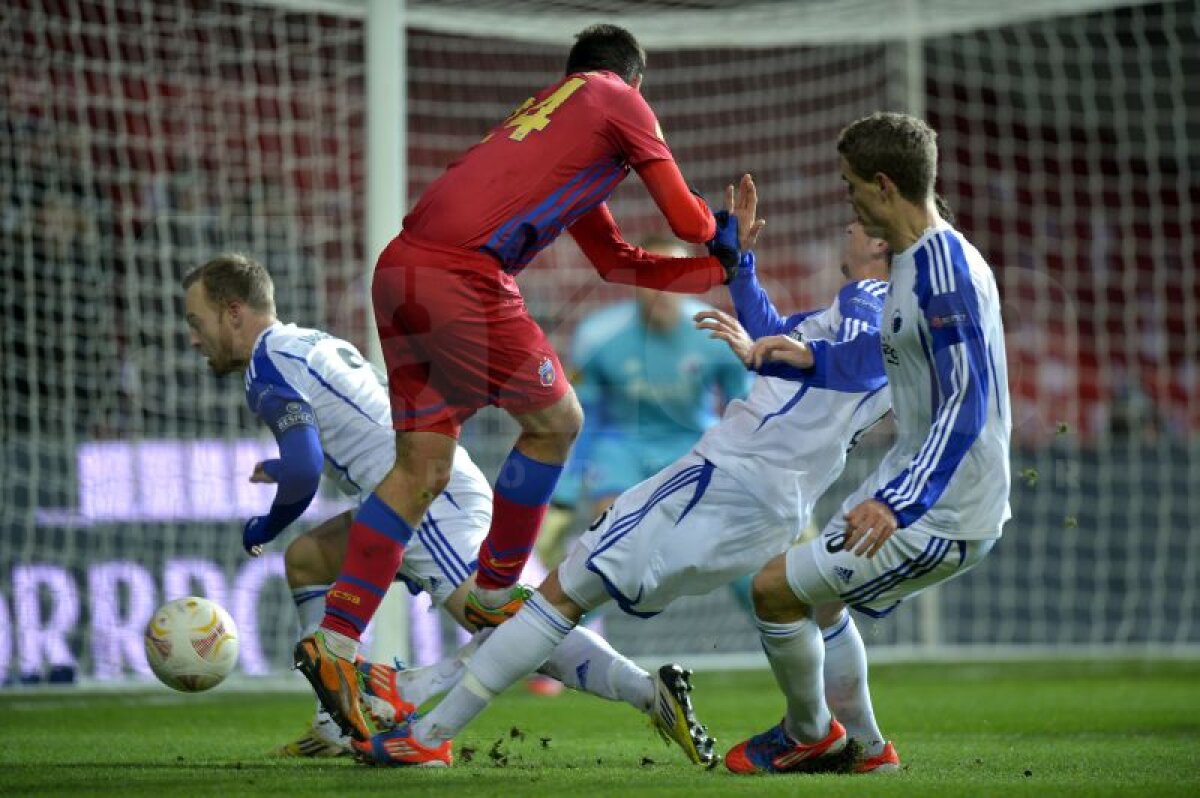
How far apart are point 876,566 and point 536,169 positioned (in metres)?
1.39

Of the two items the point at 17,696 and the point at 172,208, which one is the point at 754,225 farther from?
the point at 172,208

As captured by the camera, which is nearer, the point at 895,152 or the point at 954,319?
the point at 954,319

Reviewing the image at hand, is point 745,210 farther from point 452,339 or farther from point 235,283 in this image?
point 235,283

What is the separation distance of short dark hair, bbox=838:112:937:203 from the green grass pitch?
149 centimetres

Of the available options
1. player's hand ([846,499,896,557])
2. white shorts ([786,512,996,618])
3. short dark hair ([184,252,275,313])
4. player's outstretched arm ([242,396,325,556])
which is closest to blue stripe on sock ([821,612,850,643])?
white shorts ([786,512,996,618])

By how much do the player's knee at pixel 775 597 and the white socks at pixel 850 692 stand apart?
1.03 ft

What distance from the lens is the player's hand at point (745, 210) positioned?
475 cm

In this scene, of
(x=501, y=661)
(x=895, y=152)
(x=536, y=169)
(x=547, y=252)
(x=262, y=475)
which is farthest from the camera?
(x=547, y=252)

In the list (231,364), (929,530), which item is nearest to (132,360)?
(231,364)

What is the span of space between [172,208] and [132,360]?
39.5 inches

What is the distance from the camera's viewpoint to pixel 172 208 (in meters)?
9.85

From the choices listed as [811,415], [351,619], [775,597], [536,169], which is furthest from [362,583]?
[811,415]

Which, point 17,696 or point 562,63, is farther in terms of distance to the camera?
point 562,63

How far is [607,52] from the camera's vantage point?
4.79 meters
